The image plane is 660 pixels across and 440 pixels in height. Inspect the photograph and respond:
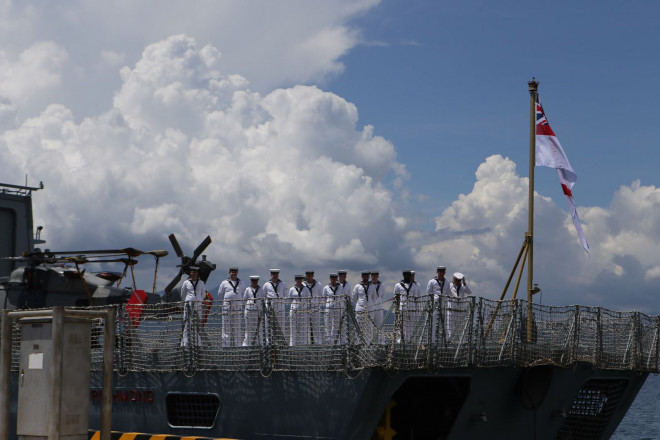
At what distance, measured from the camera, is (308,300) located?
14.1 metres

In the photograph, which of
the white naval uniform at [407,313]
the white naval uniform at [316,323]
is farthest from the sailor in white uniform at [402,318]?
the white naval uniform at [316,323]

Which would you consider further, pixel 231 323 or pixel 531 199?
pixel 531 199

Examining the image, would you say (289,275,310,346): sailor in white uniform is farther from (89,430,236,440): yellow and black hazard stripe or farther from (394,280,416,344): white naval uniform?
(89,430,236,440): yellow and black hazard stripe

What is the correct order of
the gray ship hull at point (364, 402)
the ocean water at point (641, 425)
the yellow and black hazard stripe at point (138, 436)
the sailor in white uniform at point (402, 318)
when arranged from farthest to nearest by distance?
1. the ocean water at point (641, 425)
2. the yellow and black hazard stripe at point (138, 436)
3. the gray ship hull at point (364, 402)
4. the sailor in white uniform at point (402, 318)

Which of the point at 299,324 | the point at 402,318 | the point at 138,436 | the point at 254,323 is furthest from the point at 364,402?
the point at 138,436

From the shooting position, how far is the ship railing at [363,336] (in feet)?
39.6

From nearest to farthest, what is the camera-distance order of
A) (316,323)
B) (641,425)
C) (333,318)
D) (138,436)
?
(333,318) → (316,323) → (138,436) → (641,425)

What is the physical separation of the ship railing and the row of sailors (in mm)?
28

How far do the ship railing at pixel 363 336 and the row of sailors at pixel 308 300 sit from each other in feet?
0.09

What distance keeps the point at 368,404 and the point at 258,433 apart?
83.8 inches

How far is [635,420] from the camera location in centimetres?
5597

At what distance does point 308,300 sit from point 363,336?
2.19 meters

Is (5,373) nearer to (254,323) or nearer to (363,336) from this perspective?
(254,323)

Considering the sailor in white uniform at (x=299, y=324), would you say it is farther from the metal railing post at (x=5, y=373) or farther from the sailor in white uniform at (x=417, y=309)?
the metal railing post at (x=5, y=373)
